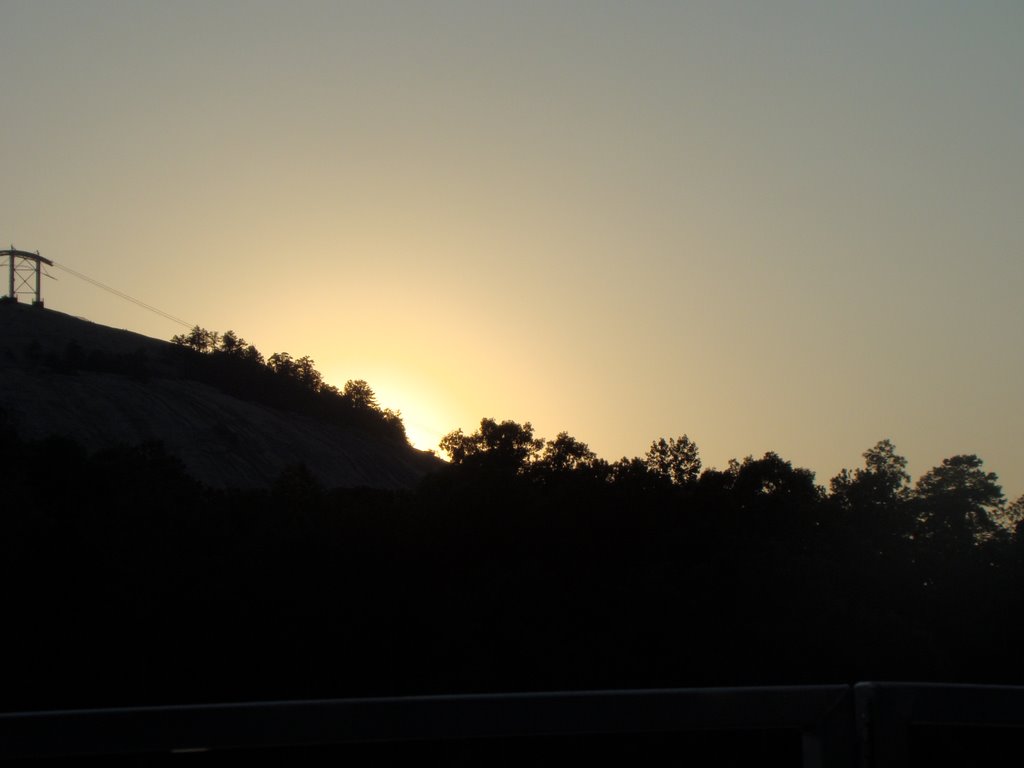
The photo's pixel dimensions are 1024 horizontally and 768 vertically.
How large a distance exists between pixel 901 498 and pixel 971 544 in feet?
25.4

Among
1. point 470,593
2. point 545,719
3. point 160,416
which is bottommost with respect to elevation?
point 470,593

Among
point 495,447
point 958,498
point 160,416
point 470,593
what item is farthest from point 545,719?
point 160,416

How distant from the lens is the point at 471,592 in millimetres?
25109

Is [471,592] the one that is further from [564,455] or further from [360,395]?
[360,395]

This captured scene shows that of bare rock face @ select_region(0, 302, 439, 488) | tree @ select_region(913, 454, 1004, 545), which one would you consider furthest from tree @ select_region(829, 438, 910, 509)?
bare rock face @ select_region(0, 302, 439, 488)

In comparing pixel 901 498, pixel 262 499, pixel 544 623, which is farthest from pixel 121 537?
pixel 901 498

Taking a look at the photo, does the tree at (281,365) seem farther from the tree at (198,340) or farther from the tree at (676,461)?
the tree at (676,461)

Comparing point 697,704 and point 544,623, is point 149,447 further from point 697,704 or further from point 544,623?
point 697,704

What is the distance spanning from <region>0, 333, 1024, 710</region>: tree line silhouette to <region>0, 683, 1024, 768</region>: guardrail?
2097cm

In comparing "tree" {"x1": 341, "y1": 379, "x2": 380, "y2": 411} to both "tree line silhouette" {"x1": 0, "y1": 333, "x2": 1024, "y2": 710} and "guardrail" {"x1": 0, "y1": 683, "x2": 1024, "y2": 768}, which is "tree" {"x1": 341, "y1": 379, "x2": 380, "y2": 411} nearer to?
"tree line silhouette" {"x1": 0, "y1": 333, "x2": 1024, "y2": 710}

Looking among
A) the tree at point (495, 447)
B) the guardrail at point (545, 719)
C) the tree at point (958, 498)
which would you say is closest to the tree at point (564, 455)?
the tree at point (495, 447)

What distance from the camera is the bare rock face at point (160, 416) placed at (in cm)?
6309

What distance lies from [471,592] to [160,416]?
157 ft

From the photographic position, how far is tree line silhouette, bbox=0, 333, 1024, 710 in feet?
75.7
